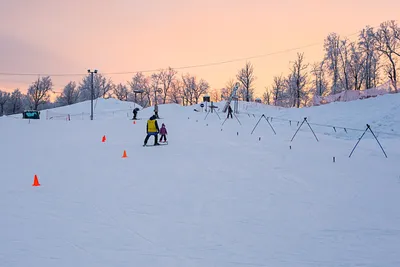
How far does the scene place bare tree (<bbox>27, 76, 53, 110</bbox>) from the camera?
83.0 m

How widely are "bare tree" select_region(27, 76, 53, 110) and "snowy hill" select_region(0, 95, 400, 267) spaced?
78146 millimetres

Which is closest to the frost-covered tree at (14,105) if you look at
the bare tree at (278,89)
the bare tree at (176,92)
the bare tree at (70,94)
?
the bare tree at (70,94)

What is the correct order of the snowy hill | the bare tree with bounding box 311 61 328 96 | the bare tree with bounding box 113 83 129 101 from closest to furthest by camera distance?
the snowy hill, the bare tree with bounding box 311 61 328 96, the bare tree with bounding box 113 83 129 101

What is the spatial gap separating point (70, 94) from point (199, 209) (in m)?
93.7

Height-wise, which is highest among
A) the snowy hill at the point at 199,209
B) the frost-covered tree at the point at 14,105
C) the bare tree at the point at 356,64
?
the bare tree at the point at 356,64

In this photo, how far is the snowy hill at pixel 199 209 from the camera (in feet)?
15.6

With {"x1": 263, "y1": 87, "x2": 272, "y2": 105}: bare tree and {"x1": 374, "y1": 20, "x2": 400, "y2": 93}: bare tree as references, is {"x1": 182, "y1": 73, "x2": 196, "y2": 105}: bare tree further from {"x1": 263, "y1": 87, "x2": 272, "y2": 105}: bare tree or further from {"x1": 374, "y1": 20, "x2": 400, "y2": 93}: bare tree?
{"x1": 374, "y1": 20, "x2": 400, "y2": 93}: bare tree

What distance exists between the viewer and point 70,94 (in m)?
90.9

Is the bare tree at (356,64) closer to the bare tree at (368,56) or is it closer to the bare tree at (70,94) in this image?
the bare tree at (368,56)

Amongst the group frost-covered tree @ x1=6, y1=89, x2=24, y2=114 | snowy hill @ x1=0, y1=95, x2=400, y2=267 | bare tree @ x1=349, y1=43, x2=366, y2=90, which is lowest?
snowy hill @ x1=0, y1=95, x2=400, y2=267

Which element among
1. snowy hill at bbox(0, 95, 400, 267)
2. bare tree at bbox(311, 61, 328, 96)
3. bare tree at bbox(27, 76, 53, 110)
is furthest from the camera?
bare tree at bbox(27, 76, 53, 110)

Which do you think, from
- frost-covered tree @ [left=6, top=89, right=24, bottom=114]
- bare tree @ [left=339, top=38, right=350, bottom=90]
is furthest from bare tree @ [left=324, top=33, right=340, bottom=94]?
frost-covered tree @ [left=6, top=89, right=24, bottom=114]

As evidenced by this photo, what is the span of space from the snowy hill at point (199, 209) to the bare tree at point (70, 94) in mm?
82482

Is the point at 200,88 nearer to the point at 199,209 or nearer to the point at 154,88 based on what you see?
the point at 154,88
